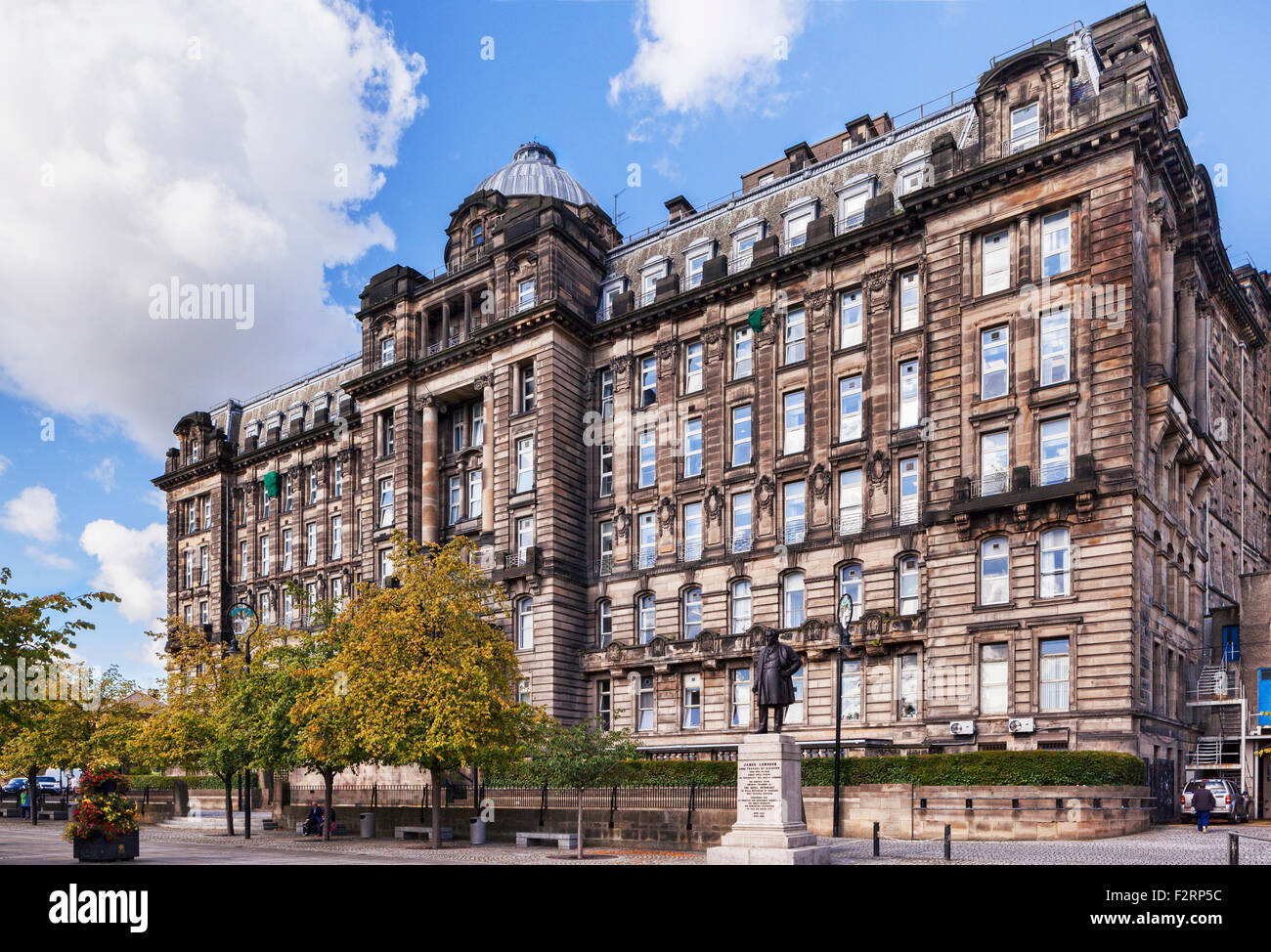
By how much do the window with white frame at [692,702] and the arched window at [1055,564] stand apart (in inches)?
655

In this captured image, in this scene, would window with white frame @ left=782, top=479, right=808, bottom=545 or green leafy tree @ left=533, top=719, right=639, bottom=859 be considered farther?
window with white frame @ left=782, top=479, right=808, bottom=545

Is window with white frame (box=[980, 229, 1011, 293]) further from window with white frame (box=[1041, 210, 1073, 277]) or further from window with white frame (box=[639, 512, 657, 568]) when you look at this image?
window with white frame (box=[639, 512, 657, 568])

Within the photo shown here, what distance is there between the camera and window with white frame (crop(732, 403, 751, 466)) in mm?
50531

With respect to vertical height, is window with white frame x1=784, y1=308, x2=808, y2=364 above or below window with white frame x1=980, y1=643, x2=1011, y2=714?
above

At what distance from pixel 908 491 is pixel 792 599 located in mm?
7152

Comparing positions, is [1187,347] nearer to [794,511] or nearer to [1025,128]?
[1025,128]

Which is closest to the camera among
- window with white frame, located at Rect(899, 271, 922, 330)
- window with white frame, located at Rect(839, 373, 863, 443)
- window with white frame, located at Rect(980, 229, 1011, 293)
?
window with white frame, located at Rect(980, 229, 1011, 293)

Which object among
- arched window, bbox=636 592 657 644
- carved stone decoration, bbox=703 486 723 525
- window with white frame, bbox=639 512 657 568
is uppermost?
carved stone decoration, bbox=703 486 723 525

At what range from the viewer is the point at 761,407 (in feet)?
164

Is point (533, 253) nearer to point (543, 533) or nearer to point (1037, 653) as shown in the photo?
point (543, 533)

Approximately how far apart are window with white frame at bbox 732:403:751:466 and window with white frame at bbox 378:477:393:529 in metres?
23.0

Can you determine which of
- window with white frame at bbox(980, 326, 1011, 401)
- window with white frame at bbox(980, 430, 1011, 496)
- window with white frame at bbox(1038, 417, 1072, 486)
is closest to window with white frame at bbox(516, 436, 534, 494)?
window with white frame at bbox(980, 430, 1011, 496)

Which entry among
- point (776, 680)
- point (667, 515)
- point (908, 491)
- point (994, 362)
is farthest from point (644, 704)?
point (776, 680)
